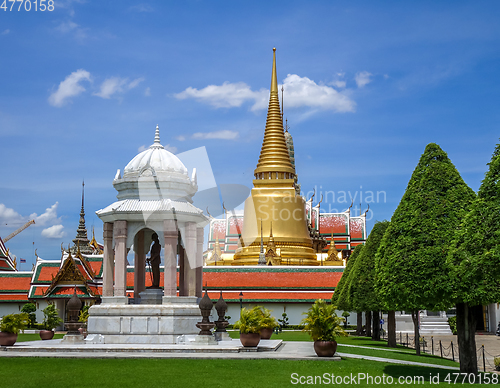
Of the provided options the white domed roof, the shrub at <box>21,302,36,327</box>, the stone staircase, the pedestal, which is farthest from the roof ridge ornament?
the stone staircase

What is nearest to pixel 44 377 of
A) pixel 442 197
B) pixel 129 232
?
pixel 129 232

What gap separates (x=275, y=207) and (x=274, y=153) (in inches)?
233

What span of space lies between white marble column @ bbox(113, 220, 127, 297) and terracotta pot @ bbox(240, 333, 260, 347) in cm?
611

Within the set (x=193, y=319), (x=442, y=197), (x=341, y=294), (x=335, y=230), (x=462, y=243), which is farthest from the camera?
(x=335, y=230)

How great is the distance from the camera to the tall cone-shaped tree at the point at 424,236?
1636cm

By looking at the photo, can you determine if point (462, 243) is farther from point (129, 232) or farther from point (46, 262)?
point (46, 262)

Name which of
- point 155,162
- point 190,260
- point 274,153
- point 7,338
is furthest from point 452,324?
point 7,338

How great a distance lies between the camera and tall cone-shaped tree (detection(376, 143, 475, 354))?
16359 millimetres

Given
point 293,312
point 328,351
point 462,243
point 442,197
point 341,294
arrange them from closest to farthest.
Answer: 1. point 462,243
2. point 442,197
3. point 328,351
4. point 341,294
5. point 293,312

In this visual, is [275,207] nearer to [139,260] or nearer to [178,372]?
[139,260]

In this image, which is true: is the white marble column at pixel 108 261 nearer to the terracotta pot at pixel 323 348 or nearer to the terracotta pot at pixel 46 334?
the terracotta pot at pixel 46 334

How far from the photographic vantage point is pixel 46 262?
47.1m

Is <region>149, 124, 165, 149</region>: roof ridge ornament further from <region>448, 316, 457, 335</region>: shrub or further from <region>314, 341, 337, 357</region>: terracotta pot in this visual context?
<region>448, 316, 457, 335</region>: shrub

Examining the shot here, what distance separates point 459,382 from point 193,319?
37.8 feet
